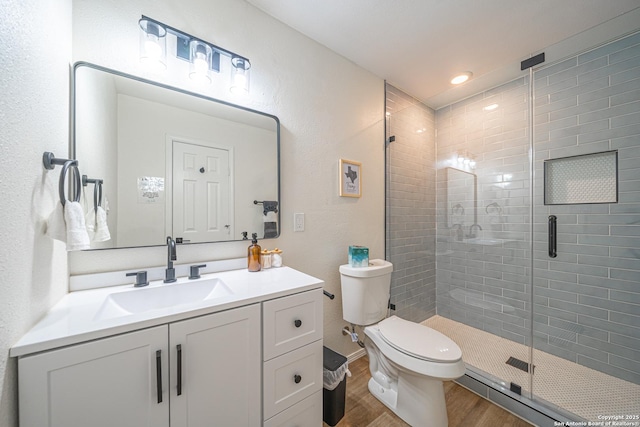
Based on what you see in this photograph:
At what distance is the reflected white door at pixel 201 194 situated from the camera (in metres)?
1.17

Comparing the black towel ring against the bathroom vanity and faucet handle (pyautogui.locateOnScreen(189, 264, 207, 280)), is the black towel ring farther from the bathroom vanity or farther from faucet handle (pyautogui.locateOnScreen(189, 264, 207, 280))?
faucet handle (pyautogui.locateOnScreen(189, 264, 207, 280))

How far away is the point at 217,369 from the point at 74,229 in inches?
26.1

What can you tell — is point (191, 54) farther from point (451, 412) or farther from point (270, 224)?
point (451, 412)

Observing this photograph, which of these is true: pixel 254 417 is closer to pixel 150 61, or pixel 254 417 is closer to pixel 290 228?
pixel 290 228

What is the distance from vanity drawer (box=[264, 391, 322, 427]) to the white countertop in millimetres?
515

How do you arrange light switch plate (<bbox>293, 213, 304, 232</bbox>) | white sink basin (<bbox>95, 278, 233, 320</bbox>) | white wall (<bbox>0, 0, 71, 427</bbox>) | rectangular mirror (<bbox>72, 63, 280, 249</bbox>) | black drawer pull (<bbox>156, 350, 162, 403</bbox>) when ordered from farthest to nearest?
light switch plate (<bbox>293, 213, 304, 232</bbox>)
rectangular mirror (<bbox>72, 63, 280, 249</bbox>)
white sink basin (<bbox>95, 278, 233, 320</bbox>)
black drawer pull (<bbox>156, 350, 162, 403</bbox>)
white wall (<bbox>0, 0, 71, 427</bbox>)

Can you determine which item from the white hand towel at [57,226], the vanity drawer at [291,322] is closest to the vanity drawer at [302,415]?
the vanity drawer at [291,322]

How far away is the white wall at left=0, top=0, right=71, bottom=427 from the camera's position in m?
0.56

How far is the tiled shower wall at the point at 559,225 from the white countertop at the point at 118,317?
2.08 meters

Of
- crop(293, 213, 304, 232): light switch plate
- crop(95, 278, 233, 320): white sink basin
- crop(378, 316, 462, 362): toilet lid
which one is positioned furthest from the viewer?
crop(293, 213, 304, 232): light switch plate

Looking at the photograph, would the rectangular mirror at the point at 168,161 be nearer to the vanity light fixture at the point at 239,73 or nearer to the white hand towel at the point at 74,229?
the vanity light fixture at the point at 239,73

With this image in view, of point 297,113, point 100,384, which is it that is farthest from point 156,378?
point 297,113

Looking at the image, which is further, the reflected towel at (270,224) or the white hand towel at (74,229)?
the reflected towel at (270,224)

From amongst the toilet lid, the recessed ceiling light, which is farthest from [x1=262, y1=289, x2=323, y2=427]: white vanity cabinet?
the recessed ceiling light
